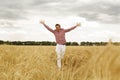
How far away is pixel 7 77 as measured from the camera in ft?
16.3

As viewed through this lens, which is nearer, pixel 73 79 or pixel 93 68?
pixel 93 68

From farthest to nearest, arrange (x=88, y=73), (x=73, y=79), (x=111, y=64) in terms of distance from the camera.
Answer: (x=73, y=79)
(x=88, y=73)
(x=111, y=64)

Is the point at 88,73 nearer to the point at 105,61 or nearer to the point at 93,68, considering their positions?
the point at 93,68

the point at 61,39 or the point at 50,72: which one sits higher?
the point at 61,39

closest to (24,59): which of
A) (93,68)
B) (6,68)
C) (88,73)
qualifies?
(6,68)

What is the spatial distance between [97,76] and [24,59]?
13.1 ft

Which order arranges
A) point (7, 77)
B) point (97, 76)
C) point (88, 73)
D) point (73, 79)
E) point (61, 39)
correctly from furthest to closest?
point (61, 39)
point (73, 79)
point (7, 77)
point (88, 73)
point (97, 76)

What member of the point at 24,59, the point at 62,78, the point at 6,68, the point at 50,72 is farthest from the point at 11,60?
the point at 62,78

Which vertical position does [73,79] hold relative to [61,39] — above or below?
below

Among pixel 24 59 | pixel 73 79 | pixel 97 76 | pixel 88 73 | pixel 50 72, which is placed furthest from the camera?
pixel 24 59

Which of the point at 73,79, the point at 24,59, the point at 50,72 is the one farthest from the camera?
the point at 24,59

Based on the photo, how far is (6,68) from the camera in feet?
20.8

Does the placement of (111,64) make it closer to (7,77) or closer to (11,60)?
(7,77)

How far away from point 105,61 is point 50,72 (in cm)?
283
